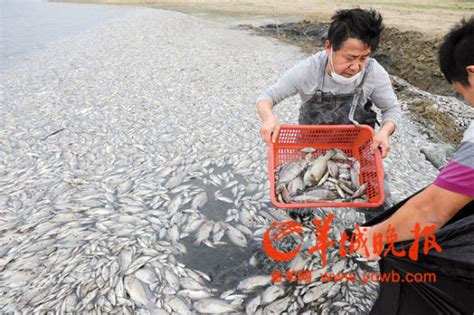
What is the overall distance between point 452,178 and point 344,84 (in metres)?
1.46

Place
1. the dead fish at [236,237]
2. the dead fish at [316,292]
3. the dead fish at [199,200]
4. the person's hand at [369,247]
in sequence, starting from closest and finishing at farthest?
the person's hand at [369,247], the dead fish at [316,292], the dead fish at [236,237], the dead fish at [199,200]

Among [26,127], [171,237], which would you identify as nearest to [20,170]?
[26,127]

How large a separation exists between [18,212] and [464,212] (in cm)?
410

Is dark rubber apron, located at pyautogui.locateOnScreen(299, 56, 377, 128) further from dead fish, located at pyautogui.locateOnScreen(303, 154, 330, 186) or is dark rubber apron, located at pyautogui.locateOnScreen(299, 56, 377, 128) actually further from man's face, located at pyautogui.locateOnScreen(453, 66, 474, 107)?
man's face, located at pyautogui.locateOnScreen(453, 66, 474, 107)

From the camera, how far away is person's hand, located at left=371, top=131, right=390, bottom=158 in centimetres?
257

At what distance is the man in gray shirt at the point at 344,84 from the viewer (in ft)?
8.18

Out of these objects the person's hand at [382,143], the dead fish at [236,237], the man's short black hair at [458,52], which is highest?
the man's short black hair at [458,52]

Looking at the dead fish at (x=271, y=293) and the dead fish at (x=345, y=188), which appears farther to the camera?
the dead fish at (x=345, y=188)

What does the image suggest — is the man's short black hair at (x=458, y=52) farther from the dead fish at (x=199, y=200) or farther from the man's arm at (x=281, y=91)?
the dead fish at (x=199, y=200)

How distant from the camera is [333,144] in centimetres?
318

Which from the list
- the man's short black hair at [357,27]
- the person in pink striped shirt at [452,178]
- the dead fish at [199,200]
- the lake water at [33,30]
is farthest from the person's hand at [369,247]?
the lake water at [33,30]

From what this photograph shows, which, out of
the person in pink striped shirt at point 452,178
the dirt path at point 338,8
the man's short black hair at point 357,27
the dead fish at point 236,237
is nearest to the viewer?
the person in pink striped shirt at point 452,178

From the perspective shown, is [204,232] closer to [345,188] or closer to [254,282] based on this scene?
[254,282]

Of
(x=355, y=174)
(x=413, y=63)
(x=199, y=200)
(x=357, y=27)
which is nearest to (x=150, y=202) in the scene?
(x=199, y=200)
